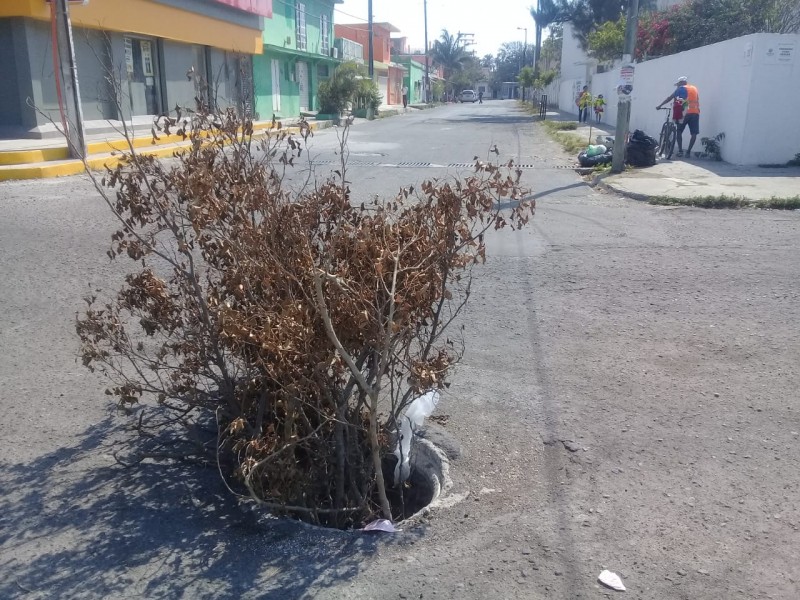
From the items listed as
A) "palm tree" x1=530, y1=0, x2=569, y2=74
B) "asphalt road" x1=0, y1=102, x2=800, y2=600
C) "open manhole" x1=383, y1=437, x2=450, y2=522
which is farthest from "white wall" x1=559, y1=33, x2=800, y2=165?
"palm tree" x1=530, y1=0, x2=569, y2=74

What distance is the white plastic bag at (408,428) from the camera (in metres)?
3.78

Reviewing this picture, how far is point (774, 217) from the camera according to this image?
9.97 metres

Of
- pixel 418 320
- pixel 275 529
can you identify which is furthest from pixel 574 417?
pixel 275 529

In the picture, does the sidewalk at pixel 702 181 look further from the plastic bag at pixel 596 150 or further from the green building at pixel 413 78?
the green building at pixel 413 78

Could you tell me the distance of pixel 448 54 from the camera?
356ft

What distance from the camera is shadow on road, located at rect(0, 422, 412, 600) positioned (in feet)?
9.42

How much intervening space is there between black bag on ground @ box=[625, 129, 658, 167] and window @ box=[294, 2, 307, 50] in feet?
82.4

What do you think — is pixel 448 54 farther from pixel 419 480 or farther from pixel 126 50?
pixel 419 480

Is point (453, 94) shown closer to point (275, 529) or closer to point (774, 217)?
point (774, 217)

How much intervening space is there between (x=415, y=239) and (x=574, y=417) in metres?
1.71

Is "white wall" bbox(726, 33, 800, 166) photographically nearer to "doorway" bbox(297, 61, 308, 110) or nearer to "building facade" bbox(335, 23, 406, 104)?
"doorway" bbox(297, 61, 308, 110)

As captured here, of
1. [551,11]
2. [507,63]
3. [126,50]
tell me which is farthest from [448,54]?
[126,50]

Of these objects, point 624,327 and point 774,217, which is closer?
point 624,327

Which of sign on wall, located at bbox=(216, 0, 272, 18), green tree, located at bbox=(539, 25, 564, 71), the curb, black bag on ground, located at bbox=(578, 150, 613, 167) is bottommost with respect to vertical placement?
the curb
